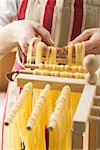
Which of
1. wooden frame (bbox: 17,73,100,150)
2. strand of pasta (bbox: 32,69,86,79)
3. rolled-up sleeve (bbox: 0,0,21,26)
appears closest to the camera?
wooden frame (bbox: 17,73,100,150)

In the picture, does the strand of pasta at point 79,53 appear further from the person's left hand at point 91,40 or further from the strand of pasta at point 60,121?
the strand of pasta at point 60,121

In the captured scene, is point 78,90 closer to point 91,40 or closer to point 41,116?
point 41,116

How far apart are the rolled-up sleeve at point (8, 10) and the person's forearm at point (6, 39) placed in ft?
0.38

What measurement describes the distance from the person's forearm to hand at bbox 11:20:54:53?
Answer: 3 centimetres

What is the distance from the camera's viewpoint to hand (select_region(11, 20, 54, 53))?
78 cm

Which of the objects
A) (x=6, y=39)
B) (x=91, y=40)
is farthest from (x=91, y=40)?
(x=6, y=39)

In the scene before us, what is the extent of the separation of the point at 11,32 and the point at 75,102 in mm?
358

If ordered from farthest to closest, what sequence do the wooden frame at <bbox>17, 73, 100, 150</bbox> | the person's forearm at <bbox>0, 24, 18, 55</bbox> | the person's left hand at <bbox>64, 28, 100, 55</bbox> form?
the person's forearm at <bbox>0, 24, 18, 55</bbox> < the person's left hand at <bbox>64, 28, 100, 55</bbox> < the wooden frame at <bbox>17, 73, 100, 150</bbox>

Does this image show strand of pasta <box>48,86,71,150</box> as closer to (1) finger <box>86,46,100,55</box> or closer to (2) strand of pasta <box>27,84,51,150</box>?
(2) strand of pasta <box>27,84,51,150</box>

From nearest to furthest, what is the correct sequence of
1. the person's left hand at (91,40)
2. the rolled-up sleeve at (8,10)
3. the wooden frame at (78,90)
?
the wooden frame at (78,90)
the person's left hand at (91,40)
the rolled-up sleeve at (8,10)

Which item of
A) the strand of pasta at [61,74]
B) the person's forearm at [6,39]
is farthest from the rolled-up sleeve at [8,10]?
the strand of pasta at [61,74]

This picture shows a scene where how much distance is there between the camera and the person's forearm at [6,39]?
34.8 inches

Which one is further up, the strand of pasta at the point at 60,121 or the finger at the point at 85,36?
the finger at the point at 85,36

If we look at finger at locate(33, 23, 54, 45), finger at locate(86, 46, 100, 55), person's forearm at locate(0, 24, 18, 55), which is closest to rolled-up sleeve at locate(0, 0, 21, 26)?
person's forearm at locate(0, 24, 18, 55)
